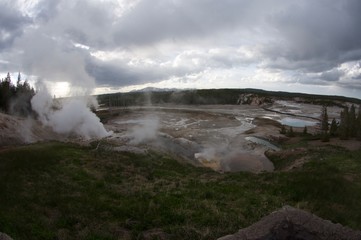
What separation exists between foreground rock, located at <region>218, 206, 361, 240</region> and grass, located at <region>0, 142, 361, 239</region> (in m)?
2.90

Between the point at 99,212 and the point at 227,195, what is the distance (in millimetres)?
6781

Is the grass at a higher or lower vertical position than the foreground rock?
lower

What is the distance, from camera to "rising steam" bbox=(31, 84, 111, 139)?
182ft

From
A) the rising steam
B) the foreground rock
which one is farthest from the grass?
the rising steam

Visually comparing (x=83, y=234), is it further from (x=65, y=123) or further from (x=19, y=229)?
(x=65, y=123)

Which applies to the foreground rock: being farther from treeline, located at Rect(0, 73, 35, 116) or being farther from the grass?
treeline, located at Rect(0, 73, 35, 116)

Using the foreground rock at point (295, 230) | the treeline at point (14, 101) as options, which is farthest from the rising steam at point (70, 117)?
the foreground rock at point (295, 230)

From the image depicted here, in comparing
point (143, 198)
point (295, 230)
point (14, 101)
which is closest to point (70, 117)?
point (14, 101)

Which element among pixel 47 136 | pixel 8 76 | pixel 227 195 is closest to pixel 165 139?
pixel 47 136

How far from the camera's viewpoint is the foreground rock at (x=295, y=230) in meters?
8.80

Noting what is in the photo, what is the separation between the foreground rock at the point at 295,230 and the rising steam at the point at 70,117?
155ft

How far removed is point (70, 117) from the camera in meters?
57.4

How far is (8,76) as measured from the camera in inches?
3406

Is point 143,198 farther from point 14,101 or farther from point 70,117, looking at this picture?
point 14,101
